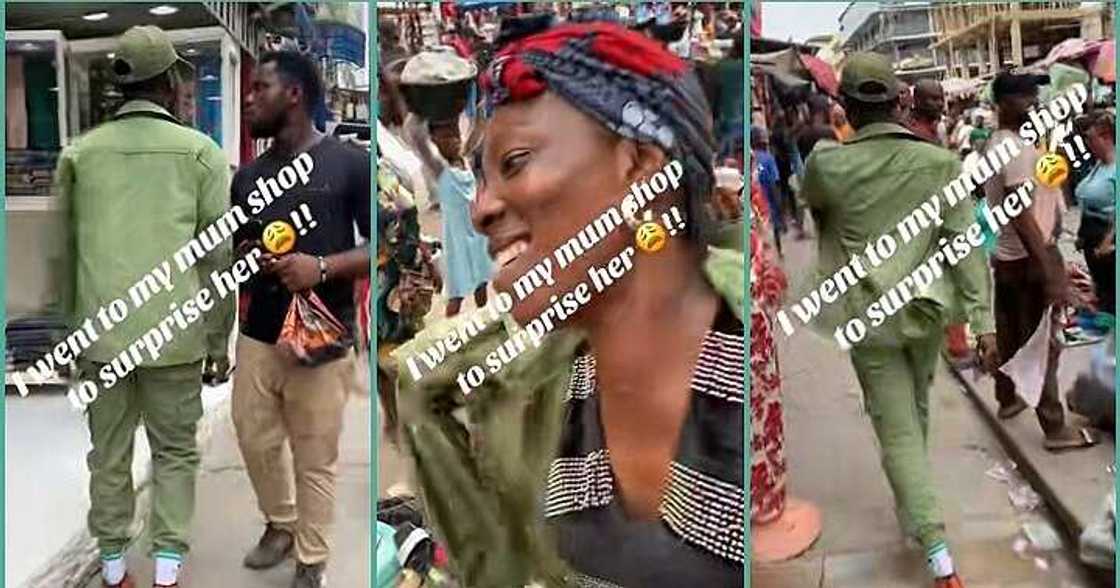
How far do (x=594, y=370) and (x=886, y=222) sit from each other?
0.95 metres

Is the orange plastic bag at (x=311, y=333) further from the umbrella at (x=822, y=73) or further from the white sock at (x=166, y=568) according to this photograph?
the umbrella at (x=822, y=73)

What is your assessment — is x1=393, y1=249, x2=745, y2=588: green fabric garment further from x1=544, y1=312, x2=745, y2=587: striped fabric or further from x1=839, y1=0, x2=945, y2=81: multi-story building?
x1=839, y1=0, x2=945, y2=81: multi-story building

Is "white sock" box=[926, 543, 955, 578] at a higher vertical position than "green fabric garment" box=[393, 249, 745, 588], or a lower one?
lower

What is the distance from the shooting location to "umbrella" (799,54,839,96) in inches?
157

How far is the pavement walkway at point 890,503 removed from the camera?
411 centimetres

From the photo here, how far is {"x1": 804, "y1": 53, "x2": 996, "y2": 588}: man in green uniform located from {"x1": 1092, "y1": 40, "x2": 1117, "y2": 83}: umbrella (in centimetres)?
48

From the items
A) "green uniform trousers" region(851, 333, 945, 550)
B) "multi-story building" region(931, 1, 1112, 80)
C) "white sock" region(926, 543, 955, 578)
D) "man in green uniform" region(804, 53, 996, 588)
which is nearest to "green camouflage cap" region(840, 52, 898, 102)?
"man in green uniform" region(804, 53, 996, 588)

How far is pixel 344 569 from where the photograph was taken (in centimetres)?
413

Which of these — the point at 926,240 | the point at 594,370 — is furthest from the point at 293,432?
the point at 926,240

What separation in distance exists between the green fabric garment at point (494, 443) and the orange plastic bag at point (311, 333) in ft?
0.57

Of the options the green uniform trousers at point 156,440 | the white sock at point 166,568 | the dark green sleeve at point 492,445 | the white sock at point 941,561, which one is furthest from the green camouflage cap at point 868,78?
the white sock at point 166,568

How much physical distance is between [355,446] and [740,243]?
1.28m

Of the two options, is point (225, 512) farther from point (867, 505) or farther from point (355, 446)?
point (867, 505)

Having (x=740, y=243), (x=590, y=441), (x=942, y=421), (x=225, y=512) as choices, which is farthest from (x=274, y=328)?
(x=942, y=421)
